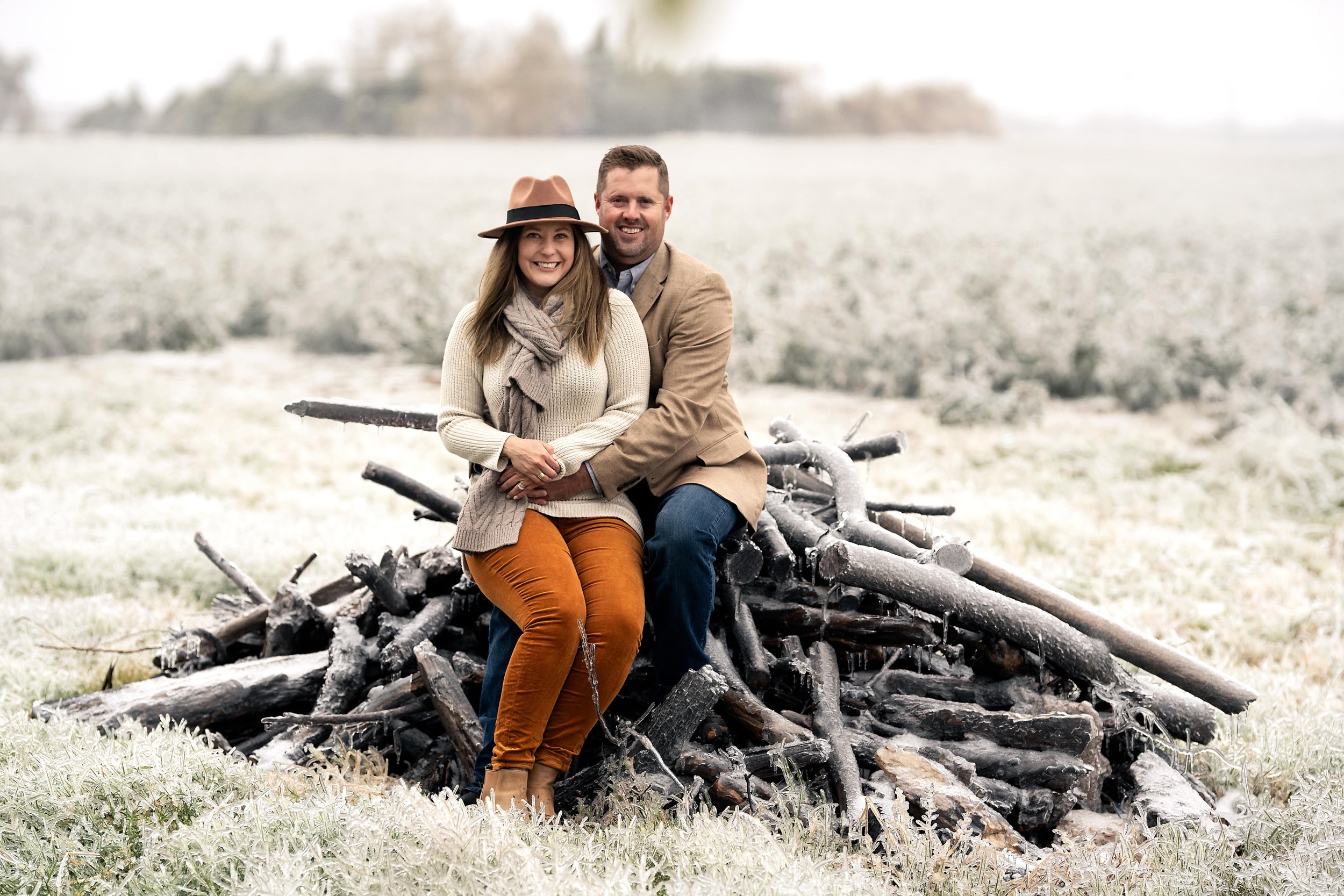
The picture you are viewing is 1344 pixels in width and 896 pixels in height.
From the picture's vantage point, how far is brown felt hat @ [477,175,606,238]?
3412mm

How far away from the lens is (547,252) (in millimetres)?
3479

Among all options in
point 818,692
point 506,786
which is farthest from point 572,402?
point 818,692

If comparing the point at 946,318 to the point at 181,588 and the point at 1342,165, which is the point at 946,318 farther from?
the point at 1342,165

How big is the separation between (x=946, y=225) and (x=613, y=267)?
52.0ft

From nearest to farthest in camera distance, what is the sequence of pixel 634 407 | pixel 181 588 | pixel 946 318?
pixel 634 407 → pixel 181 588 → pixel 946 318

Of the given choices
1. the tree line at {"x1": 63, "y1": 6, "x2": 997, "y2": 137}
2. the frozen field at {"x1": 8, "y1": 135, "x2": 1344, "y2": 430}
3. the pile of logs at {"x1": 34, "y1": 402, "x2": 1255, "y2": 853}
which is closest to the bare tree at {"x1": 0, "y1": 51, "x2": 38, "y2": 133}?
the tree line at {"x1": 63, "y1": 6, "x2": 997, "y2": 137}

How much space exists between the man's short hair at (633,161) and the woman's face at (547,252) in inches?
9.2

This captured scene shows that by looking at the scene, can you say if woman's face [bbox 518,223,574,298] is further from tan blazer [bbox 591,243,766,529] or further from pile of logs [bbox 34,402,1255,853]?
pile of logs [bbox 34,402,1255,853]

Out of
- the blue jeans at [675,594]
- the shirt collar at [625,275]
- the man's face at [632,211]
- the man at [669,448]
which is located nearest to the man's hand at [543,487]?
the man at [669,448]

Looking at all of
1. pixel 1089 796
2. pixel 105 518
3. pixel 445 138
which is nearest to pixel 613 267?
pixel 1089 796

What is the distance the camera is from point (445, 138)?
4475 centimetres

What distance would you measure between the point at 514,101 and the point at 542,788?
47.0 m

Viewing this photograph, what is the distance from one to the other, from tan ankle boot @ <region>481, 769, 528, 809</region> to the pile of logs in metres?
0.26

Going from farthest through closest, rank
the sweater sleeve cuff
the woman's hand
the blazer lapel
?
the blazer lapel → the sweater sleeve cuff → the woman's hand
